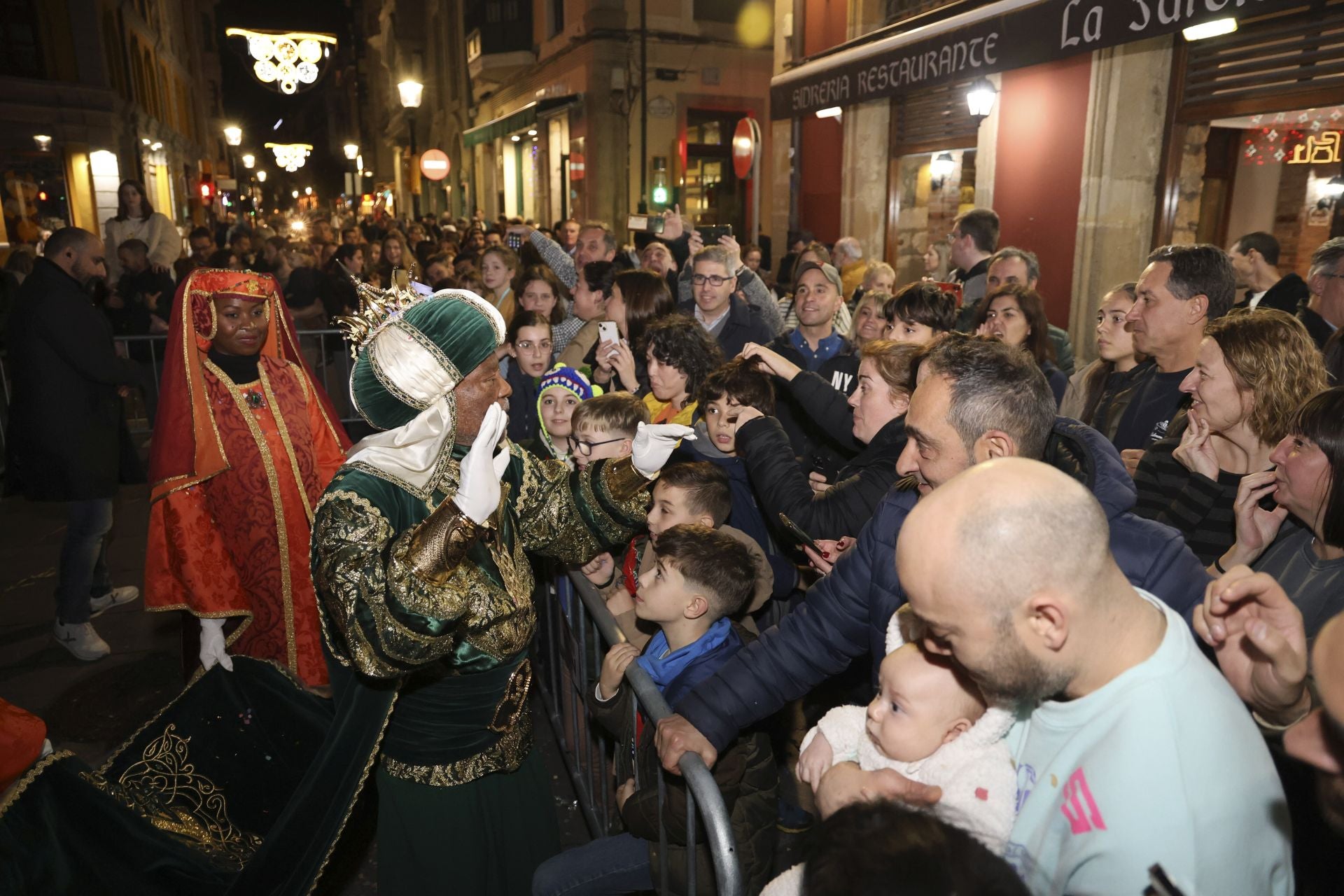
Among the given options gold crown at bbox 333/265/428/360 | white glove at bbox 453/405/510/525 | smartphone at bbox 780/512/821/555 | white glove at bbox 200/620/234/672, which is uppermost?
gold crown at bbox 333/265/428/360


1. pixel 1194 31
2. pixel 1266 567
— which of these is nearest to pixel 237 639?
pixel 1266 567

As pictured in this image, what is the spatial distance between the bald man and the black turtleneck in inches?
136

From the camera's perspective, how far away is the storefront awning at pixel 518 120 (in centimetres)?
2080

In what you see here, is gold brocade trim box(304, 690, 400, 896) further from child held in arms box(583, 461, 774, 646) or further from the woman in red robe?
the woman in red robe

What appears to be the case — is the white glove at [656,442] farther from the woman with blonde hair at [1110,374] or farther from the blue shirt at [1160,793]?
the woman with blonde hair at [1110,374]

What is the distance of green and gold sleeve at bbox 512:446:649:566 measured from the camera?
2889 millimetres

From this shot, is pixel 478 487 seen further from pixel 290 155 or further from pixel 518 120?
pixel 290 155

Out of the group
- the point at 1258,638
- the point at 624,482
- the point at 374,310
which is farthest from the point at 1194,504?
the point at 374,310

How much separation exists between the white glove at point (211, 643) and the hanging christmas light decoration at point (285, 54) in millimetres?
11348

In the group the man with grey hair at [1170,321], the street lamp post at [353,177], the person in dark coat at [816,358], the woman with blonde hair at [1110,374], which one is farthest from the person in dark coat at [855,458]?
the street lamp post at [353,177]

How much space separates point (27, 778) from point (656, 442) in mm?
2092

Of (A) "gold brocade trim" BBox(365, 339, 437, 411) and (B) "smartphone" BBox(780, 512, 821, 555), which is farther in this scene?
(B) "smartphone" BBox(780, 512, 821, 555)

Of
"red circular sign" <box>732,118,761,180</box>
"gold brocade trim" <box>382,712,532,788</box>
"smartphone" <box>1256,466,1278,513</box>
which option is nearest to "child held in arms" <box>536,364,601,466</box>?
"gold brocade trim" <box>382,712,532,788</box>

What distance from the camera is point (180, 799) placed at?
2.94m
